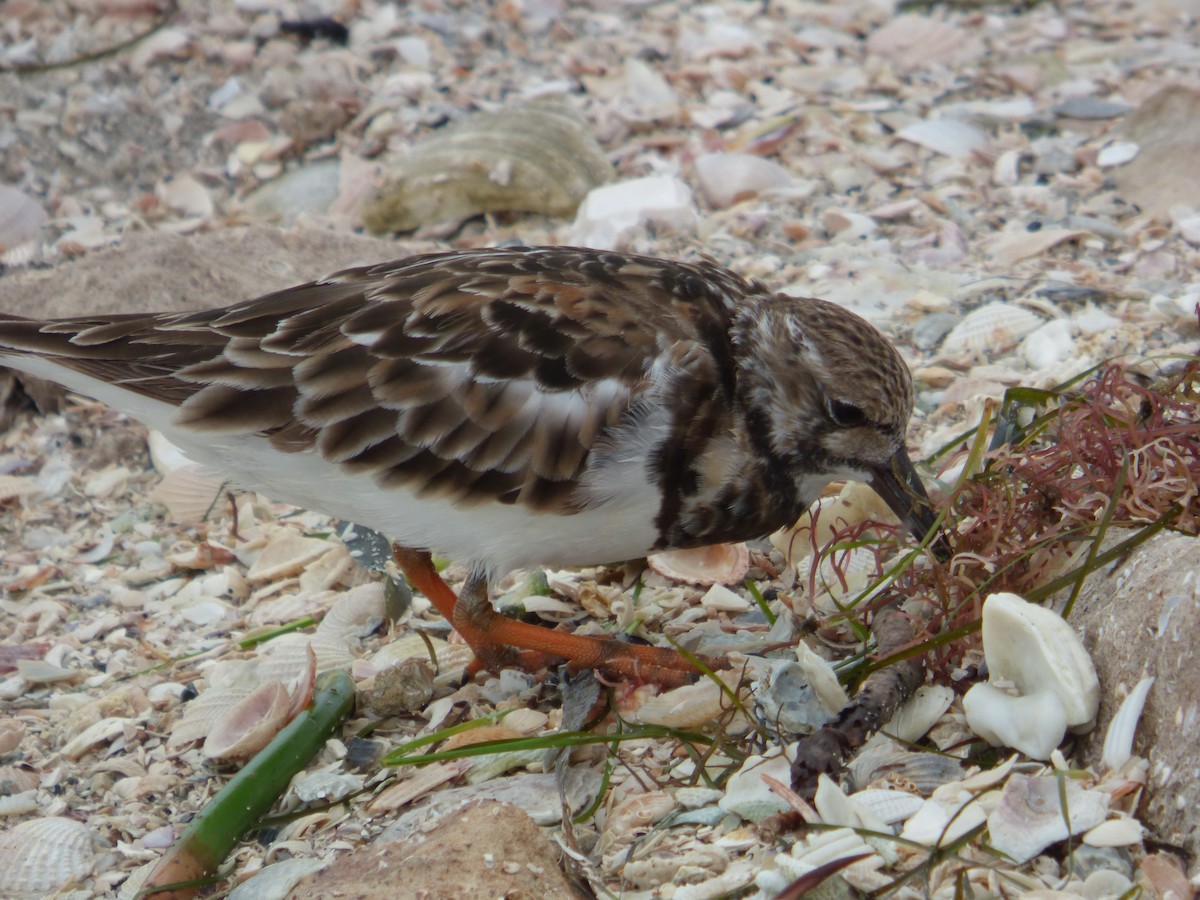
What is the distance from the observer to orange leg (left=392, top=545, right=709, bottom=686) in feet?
10.5

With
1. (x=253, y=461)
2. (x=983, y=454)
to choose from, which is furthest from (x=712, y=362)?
(x=253, y=461)

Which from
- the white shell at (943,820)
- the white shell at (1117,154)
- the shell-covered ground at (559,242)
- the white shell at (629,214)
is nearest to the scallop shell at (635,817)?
the shell-covered ground at (559,242)

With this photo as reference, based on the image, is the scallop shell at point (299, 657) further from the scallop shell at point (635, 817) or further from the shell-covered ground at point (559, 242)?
the scallop shell at point (635, 817)

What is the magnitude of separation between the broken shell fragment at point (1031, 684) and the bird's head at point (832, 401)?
59 centimetres

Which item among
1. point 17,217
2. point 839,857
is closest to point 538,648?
point 839,857

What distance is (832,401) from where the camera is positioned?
3164mm

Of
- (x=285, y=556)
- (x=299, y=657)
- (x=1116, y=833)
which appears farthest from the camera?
(x=285, y=556)

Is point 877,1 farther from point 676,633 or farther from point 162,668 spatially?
point 162,668

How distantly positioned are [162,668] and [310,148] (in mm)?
3271

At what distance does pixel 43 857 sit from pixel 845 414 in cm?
195

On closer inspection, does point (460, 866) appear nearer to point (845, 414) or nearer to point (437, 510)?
point (437, 510)

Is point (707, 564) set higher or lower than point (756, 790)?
lower

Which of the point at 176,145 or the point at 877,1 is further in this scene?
the point at 877,1

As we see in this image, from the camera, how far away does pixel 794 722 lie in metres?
2.76
